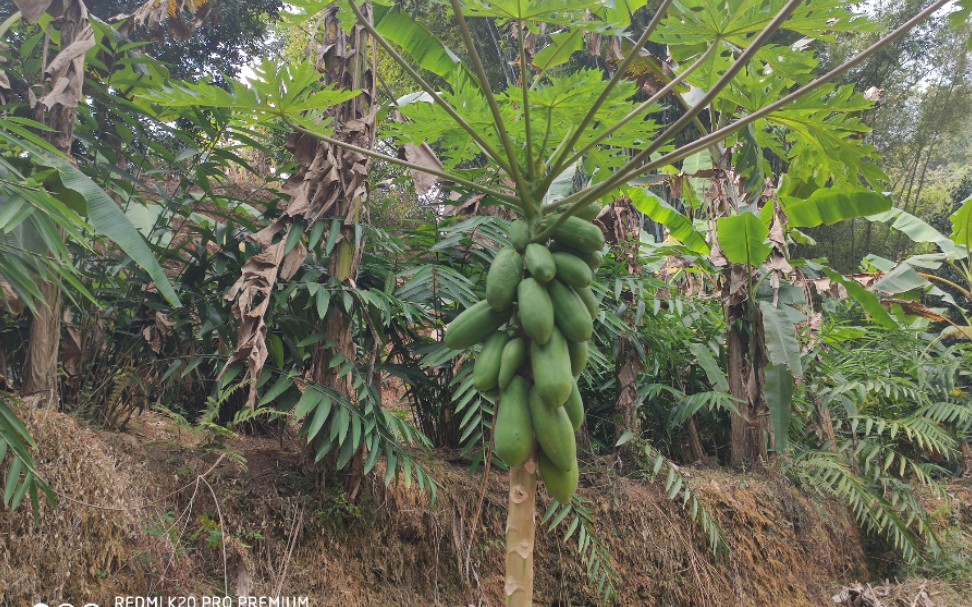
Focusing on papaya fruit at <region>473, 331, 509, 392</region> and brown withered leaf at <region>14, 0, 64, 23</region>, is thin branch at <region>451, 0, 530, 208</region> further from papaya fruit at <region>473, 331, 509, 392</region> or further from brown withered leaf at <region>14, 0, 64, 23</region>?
brown withered leaf at <region>14, 0, 64, 23</region>

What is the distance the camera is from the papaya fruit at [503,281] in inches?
51.0

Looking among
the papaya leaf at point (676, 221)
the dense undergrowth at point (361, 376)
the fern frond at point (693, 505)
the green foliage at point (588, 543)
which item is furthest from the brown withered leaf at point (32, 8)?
the fern frond at point (693, 505)

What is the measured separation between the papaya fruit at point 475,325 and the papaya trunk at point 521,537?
286mm

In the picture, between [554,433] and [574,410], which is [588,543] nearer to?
[574,410]

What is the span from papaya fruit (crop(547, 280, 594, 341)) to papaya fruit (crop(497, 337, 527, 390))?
0.10m

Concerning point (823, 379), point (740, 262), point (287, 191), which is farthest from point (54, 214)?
point (823, 379)

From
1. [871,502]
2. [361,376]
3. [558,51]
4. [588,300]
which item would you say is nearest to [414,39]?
[558,51]

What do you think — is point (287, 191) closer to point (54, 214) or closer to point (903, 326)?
point (54, 214)

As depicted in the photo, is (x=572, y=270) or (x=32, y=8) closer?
(x=572, y=270)

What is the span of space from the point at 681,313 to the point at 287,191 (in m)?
2.77

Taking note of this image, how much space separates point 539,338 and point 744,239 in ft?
9.79

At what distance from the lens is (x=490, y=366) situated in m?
1.30

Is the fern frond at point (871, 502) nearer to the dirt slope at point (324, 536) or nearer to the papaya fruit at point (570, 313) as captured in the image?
the dirt slope at point (324, 536)

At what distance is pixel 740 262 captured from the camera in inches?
153
